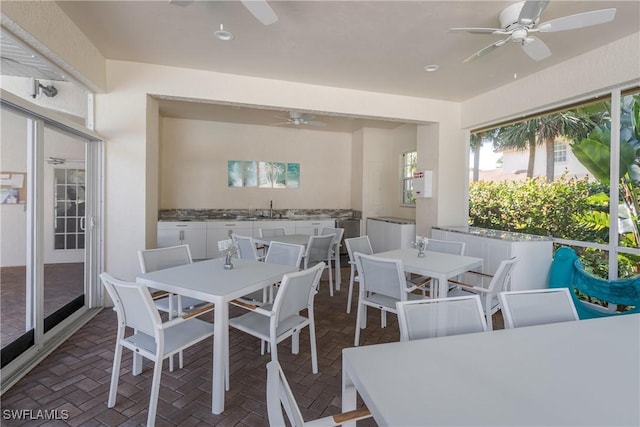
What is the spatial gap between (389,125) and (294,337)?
16.6 ft

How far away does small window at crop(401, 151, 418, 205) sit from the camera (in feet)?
21.0

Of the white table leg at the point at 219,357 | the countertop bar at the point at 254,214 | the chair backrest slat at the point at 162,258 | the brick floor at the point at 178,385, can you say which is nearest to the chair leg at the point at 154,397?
the brick floor at the point at 178,385

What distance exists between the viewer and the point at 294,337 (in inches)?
105

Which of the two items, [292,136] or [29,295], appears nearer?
[29,295]

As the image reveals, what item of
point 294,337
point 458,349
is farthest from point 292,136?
point 458,349

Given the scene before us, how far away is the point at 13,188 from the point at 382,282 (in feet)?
9.75

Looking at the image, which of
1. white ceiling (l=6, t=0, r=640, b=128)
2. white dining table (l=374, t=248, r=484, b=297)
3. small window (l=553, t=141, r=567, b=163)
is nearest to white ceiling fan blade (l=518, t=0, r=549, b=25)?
white ceiling (l=6, t=0, r=640, b=128)

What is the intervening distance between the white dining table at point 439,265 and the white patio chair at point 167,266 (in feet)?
5.96

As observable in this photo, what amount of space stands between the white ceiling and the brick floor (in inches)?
102

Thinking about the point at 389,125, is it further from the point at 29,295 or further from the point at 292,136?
the point at 29,295

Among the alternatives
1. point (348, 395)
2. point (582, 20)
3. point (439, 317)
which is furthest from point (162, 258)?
point (582, 20)

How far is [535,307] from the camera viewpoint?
168 cm

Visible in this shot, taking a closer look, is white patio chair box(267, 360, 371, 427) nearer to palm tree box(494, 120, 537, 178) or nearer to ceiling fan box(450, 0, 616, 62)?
ceiling fan box(450, 0, 616, 62)

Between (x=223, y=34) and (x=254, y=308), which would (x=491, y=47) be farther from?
(x=254, y=308)
